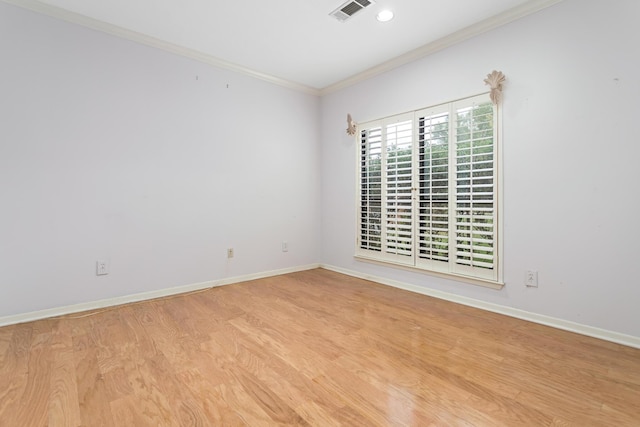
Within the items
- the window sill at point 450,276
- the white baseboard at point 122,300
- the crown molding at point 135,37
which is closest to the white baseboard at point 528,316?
the window sill at point 450,276

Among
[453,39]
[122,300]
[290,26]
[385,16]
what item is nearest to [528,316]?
[453,39]

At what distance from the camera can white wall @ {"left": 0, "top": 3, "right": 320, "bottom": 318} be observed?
2.40 meters

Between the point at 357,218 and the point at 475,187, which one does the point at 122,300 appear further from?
the point at 475,187

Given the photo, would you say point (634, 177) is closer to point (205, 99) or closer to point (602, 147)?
point (602, 147)

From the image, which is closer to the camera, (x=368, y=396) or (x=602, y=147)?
(x=368, y=396)

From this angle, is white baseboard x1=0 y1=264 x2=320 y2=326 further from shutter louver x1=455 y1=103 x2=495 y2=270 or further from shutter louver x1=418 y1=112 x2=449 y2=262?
shutter louver x1=455 y1=103 x2=495 y2=270

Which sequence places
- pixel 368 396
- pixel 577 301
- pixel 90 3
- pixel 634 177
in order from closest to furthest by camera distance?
pixel 368 396, pixel 634 177, pixel 577 301, pixel 90 3

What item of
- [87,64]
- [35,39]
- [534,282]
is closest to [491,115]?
[534,282]

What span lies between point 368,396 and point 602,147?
2318 millimetres

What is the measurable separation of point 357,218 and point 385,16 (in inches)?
86.2

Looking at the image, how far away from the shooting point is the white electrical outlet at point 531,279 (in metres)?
2.44

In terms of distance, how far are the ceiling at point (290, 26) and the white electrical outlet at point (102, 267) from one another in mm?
2080

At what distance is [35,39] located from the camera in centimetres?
244

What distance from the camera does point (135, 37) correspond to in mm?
2855
